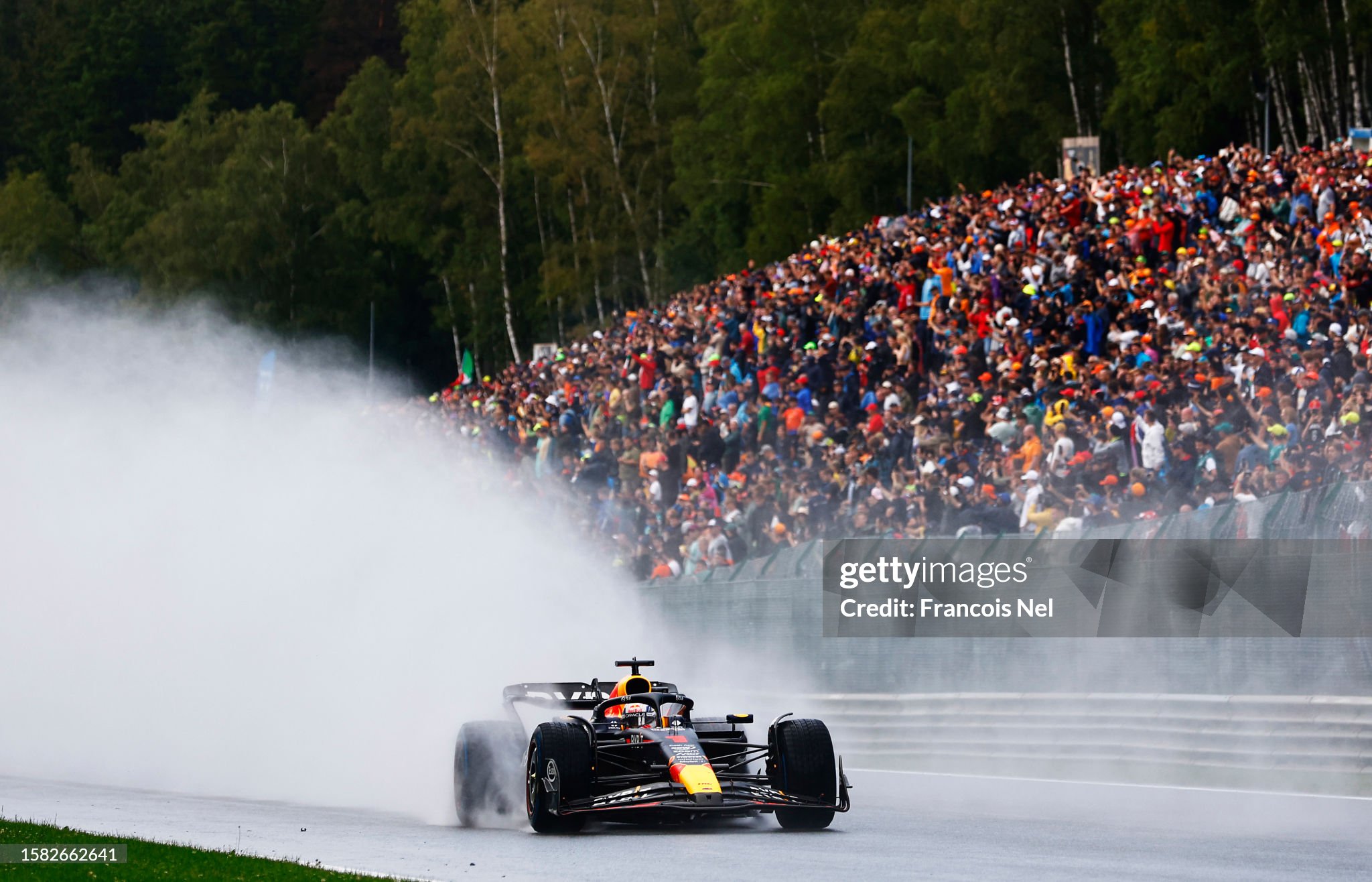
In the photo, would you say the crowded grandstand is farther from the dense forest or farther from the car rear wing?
the dense forest

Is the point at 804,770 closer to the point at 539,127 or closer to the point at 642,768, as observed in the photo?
the point at 642,768

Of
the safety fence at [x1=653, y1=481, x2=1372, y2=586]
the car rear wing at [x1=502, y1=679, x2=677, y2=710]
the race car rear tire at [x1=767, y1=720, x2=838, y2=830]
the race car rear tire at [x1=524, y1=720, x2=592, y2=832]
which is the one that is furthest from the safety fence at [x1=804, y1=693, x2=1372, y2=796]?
the race car rear tire at [x1=524, y1=720, x2=592, y2=832]

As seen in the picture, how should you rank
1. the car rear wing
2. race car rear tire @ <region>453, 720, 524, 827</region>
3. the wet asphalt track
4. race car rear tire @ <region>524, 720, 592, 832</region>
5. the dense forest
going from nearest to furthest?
the wet asphalt track, race car rear tire @ <region>524, 720, 592, 832</region>, race car rear tire @ <region>453, 720, 524, 827</region>, the car rear wing, the dense forest

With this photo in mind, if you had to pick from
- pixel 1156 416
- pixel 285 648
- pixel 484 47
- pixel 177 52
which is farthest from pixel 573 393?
pixel 177 52

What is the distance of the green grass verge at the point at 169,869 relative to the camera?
11422mm

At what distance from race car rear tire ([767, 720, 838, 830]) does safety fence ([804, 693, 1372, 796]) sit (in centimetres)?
379

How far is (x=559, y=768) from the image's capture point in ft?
44.9

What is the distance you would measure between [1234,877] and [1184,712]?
5488mm

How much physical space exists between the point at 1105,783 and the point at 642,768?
15.7 ft

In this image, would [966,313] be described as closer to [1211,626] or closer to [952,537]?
[952,537]

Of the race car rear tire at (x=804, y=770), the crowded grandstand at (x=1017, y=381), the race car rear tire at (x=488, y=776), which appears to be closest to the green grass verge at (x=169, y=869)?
the race car rear tire at (x=488, y=776)

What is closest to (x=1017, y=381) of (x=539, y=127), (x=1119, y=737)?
(x=1119, y=737)

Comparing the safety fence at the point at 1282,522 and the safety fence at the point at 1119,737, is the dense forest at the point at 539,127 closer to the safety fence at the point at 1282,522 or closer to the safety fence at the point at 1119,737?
the safety fence at the point at 1119,737

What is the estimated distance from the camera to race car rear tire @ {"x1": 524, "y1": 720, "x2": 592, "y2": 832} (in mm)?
13656
